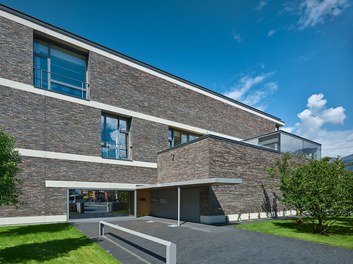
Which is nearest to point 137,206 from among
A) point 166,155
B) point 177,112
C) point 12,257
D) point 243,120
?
point 166,155

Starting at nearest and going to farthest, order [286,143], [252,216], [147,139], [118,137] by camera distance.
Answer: [252,216]
[118,137]
[147,139]
[286,143]

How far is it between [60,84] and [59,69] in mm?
1023

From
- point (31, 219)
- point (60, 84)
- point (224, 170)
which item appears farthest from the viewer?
point (60, 84)

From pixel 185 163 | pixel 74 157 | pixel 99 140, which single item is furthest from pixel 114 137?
pixel 185 163

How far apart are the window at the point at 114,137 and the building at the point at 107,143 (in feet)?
0.24

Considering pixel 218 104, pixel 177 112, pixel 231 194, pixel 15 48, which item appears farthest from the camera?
pixel 218 104

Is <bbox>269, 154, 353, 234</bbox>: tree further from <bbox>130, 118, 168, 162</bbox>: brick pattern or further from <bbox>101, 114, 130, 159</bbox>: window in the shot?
<bbox>101, 114, 130, 159</bbox>: window

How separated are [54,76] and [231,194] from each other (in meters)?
13.5

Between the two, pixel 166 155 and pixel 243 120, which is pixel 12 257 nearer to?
pixel 166 155

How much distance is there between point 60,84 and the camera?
16672 mm

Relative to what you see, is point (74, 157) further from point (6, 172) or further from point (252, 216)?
point (252, 216)

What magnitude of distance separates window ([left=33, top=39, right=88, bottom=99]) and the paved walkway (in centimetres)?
971

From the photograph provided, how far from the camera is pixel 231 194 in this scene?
1611 cm

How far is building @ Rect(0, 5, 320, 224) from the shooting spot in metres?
14.6
